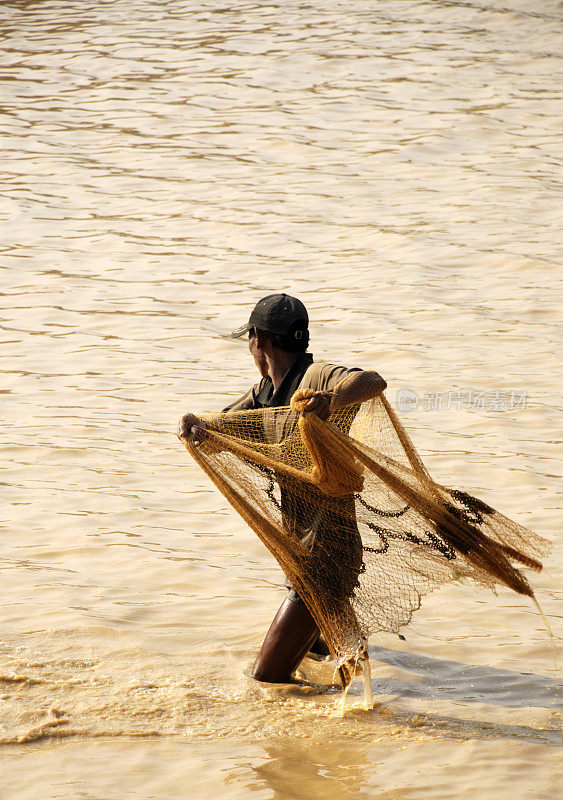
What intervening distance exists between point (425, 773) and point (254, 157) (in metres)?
10.5

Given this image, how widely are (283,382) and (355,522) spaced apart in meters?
0.63

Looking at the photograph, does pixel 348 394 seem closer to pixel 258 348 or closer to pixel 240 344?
pixel 258 348

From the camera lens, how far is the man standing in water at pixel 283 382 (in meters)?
4.05

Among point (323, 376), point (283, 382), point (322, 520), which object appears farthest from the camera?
point (283, 382)

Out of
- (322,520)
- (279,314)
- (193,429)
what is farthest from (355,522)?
(279,314)

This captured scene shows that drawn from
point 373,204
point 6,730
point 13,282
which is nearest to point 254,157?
point 373,204

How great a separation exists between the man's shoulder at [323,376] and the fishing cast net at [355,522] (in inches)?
4.6

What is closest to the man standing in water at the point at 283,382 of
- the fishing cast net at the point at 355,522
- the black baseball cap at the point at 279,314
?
the black baseball cap at the point at 279,314

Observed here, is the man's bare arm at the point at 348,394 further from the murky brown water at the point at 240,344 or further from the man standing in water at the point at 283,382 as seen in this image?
the murky brown water at the point at 240,344

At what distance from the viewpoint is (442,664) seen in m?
4.62

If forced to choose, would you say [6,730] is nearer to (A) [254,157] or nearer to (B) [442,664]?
(B) [442,664]

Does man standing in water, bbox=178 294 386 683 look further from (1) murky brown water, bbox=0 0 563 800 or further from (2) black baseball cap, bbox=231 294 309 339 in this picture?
(1) murky brown water, bbox=0 0 563 800

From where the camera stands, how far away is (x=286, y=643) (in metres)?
4.31

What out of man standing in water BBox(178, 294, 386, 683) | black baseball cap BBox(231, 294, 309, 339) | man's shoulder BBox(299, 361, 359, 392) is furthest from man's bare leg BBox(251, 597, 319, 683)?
black baseball cap BBox(231, 294, 309, 339)
